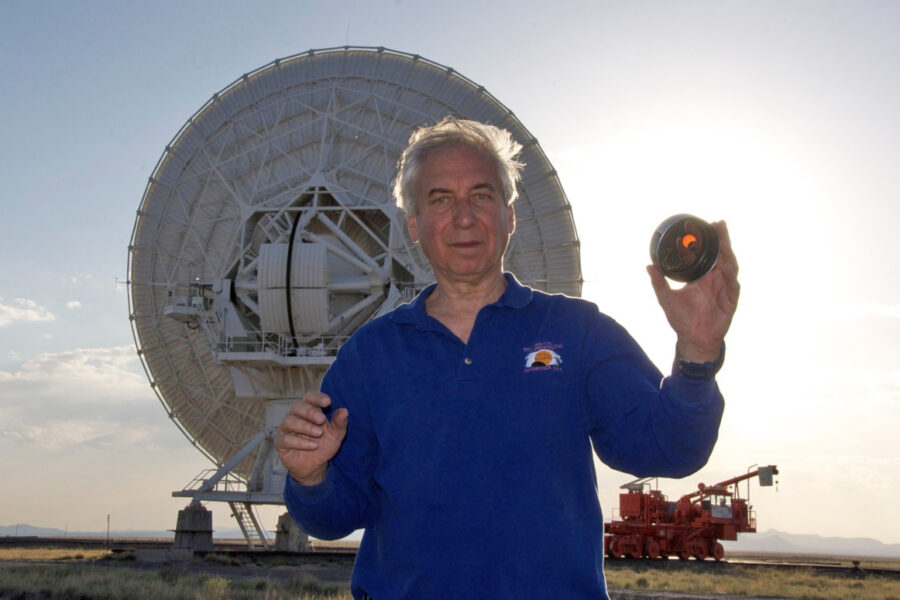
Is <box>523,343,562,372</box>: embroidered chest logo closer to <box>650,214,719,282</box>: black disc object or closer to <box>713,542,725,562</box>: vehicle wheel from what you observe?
<box>650,214,719,282</box>: black disc object

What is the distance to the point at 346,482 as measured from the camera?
11.6 feet

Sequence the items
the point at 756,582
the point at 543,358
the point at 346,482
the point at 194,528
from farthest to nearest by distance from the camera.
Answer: the point at 194,528, the point at 756,582, the point at 346,482, the point at 543,358

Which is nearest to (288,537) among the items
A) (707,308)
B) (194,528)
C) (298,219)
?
(194,528)

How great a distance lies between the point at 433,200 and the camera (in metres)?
3.81

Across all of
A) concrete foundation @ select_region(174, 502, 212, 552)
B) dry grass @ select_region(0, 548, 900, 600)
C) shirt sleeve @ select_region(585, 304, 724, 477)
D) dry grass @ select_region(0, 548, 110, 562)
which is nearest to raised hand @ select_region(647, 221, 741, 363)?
shirt sleeve @ select_region(585, 304, 724, 477)

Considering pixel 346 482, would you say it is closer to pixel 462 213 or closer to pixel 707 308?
pixel 462 213

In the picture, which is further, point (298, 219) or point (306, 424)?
point (298, 219)

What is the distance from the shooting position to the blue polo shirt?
3.04 m

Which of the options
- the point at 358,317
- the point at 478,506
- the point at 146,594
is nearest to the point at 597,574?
the point at 478,506

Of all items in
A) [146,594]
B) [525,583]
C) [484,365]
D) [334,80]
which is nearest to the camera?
[525,583]

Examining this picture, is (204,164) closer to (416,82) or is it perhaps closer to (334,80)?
(334,80)

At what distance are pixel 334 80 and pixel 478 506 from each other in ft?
76.9

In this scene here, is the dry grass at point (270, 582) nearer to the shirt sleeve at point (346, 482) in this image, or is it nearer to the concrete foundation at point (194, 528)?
the concrete foundation at point (194, 528)

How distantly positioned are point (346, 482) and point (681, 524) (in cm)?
2536
